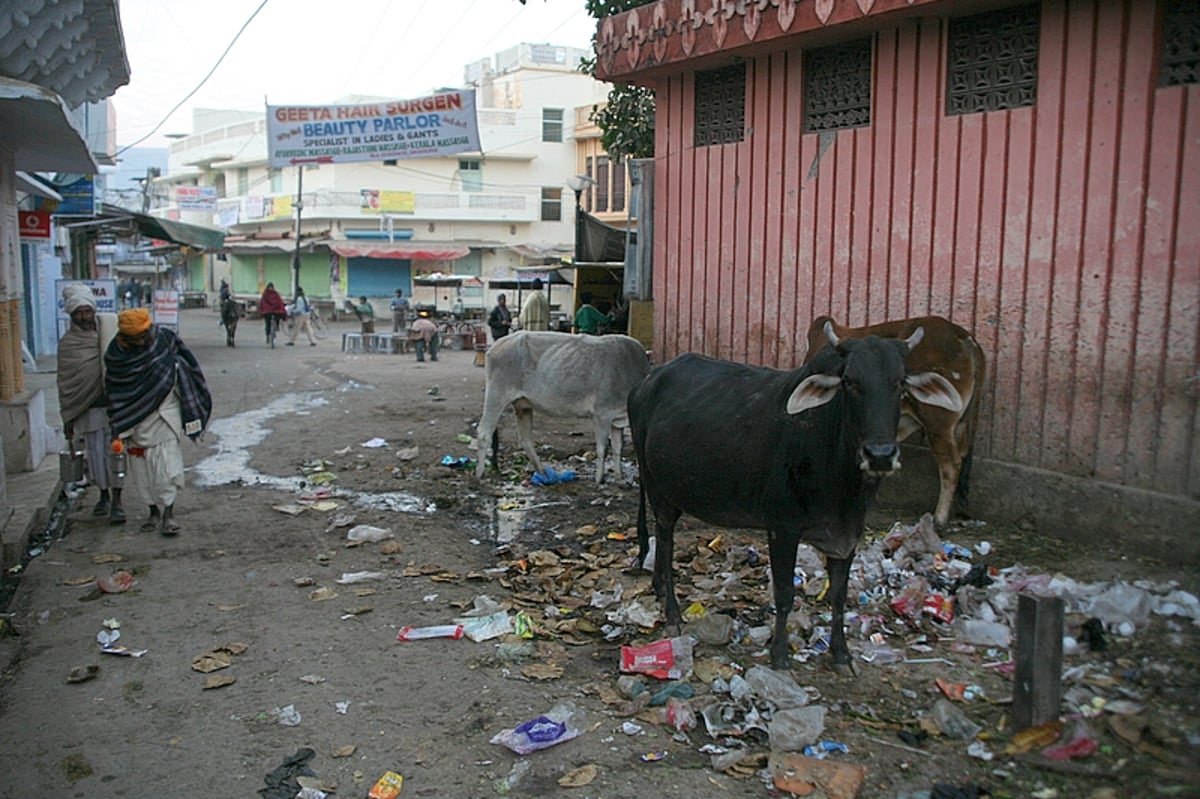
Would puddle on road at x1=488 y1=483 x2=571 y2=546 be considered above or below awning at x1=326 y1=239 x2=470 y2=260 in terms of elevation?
below

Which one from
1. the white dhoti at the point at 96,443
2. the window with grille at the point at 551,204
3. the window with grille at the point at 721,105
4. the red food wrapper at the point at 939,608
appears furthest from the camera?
the window with grille at the point at 551,204

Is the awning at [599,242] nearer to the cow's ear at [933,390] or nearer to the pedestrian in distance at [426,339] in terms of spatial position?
the pedestrian in distance at [426,339]

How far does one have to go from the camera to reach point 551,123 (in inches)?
1832

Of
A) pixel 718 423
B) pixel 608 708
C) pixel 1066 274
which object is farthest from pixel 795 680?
pixel 1066 274

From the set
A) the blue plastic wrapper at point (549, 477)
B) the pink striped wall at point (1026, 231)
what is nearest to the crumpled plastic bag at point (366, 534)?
the blue plastic wrapper at point (549, 477)

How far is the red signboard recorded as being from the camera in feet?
54.8

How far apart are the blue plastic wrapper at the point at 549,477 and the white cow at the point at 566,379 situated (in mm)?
95

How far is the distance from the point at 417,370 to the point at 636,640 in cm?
1535

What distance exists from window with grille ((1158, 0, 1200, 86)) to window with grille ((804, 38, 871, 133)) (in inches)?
91.2

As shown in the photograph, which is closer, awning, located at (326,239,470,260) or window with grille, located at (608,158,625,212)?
window with grille, located at (608,158,625,212)

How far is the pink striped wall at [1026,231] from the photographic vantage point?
608cm

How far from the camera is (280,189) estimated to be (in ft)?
163

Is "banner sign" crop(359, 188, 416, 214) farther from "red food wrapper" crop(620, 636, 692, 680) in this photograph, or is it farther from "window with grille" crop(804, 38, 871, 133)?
"red food wrapper" crop(620, 636, 692, 680)

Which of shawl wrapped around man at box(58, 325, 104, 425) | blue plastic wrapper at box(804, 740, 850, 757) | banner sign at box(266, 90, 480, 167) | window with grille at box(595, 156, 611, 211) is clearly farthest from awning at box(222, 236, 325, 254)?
blue plastic wrapper at box(804, 740, 850, 757)
